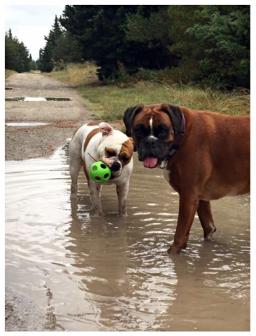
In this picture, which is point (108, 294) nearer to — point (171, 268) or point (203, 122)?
point (171, 268)

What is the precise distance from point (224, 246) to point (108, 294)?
1.67 m

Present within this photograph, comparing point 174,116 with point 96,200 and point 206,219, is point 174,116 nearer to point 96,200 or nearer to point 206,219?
point 206,219

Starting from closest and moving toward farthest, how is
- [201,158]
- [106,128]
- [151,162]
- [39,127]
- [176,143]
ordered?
1. [151,162]
2. [176,143]
3. [201,158]
4. [106,128]
5. [39,127]

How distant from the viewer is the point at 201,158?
4.96 m

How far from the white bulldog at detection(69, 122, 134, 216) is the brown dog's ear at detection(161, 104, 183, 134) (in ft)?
3.97

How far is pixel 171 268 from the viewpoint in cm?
476

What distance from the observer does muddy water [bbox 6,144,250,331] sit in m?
3.74

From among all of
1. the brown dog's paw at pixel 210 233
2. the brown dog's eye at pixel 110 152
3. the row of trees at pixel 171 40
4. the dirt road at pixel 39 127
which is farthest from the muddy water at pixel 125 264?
the row of trees at pixel 171 40

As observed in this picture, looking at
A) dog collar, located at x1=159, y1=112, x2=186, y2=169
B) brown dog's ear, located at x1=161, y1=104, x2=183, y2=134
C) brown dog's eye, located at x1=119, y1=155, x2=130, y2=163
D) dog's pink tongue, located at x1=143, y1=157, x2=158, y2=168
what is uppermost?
brown dog's ear, located at x1=161, y1=104, x2=183, y2=134

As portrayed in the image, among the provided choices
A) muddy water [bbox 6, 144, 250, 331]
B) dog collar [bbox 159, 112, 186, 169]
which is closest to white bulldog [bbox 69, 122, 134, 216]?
muddy water [bbox 6, 144, 250, 331]

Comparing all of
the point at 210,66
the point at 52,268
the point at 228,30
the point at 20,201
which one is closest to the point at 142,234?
the point at 52,268

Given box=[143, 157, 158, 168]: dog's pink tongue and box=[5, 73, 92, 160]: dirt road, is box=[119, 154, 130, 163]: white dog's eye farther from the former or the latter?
box=[5, 73, 92, 160]: dirt road

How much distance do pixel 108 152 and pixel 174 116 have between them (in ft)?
4.43

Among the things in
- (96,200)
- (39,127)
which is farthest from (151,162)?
(39,127)
